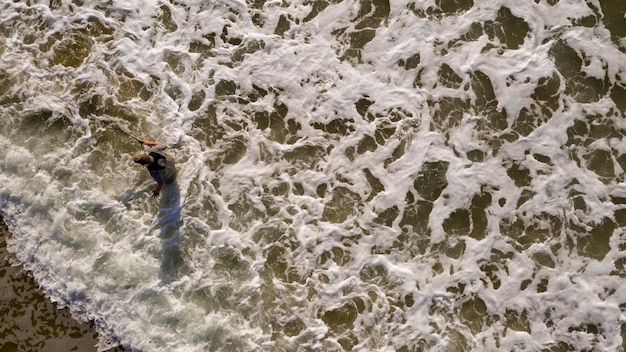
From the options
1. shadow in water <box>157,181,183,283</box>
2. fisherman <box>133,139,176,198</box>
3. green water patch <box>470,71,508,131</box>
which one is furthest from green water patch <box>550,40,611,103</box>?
shadow in water <box>157,181,183,283</box>

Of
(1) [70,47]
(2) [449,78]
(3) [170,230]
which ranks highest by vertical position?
(1) [70,47]

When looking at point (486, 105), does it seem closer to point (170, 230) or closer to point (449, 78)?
point (449, 78)

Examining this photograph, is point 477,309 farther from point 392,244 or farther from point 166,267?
point 166,267

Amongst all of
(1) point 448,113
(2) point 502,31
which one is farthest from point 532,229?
(2) point 502,31

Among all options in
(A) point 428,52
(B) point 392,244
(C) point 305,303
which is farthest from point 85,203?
(A) point 428,52

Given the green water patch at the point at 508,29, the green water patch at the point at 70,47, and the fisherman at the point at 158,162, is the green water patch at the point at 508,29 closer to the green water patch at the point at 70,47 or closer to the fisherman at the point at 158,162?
the fisherman at the point at 158,162

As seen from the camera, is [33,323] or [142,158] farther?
[33,323]
